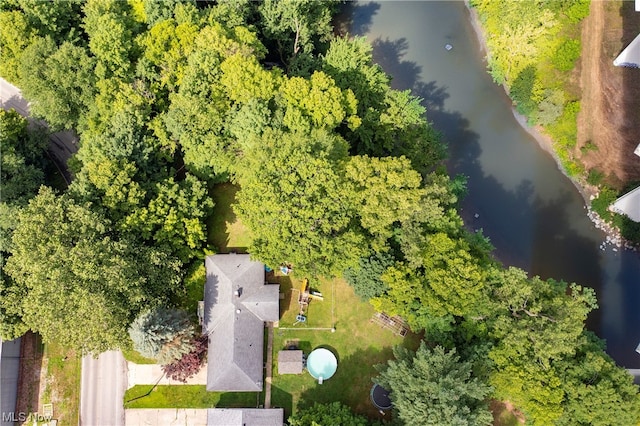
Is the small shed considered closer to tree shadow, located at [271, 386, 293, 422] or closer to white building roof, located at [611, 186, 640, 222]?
tree shadow, located at [271, 386, 293, 422]

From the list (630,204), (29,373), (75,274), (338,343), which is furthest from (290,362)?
(630,204)

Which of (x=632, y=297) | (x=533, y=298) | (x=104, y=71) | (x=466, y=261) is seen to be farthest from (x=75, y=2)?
(x=632, y=297)

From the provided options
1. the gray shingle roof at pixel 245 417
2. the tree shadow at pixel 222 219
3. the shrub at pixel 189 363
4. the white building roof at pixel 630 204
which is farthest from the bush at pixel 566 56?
the shrub at pixel 189 363

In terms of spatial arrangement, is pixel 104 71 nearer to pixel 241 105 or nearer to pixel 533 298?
pixel 241 105

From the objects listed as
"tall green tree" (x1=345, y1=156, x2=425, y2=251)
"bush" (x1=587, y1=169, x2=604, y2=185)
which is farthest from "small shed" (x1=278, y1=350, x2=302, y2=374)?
"bush" (x1=587, y1=169, x2=604, y2=185)

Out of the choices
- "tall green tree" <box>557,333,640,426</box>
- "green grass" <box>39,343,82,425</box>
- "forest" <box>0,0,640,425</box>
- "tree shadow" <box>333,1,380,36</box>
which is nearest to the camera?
"tall green tree" <box>557,333,640,426</box>

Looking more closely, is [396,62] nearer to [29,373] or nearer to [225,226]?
[225,226]
